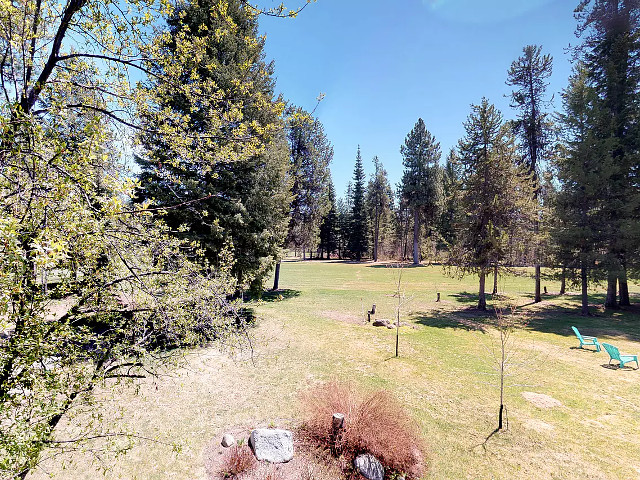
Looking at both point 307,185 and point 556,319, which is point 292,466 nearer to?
point 556,319

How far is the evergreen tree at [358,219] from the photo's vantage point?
54953 millimetres

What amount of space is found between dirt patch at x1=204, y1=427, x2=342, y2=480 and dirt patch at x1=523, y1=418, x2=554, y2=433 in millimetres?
4428

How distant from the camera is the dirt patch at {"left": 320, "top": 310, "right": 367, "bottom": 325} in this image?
46.8ft

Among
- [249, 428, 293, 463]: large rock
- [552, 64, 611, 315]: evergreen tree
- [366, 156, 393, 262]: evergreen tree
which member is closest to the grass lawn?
[249, 428, 293, 463]: large rock

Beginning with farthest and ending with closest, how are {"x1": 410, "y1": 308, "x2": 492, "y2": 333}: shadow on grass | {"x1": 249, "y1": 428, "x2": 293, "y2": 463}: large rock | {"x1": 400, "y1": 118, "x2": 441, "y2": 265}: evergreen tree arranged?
{"x1": 400, "y1": 118, "x2": 441, "y2": 265}: evergreen tree, {"x1": 410, "y1": 308, "x2": 492, "y2": 333}: shadow on grass, {"x1": 249, "y1": 428, "x2": 293, "y2": 463}: large rock

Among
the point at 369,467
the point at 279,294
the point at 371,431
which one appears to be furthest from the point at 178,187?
the point at 279,294

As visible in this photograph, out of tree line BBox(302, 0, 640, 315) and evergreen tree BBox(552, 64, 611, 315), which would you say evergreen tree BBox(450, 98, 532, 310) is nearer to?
tree line BBox(302, 0, 640, 315)

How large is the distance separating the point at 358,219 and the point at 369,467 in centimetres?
5251

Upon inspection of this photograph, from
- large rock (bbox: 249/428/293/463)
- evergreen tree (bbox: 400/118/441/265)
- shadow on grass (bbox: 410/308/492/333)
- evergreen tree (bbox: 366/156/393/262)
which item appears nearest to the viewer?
large rock (bbox: 249/428/293/463)

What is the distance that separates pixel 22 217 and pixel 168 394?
21.4ft

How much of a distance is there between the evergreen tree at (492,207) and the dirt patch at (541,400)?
919 cm

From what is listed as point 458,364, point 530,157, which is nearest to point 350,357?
point 458,364

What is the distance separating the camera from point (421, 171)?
40.8 meters

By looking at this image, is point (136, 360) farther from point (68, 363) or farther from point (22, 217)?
point (22, 217)
